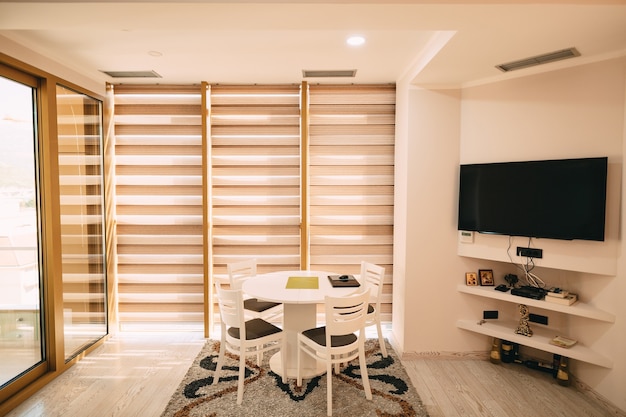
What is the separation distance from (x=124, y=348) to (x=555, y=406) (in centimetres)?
408

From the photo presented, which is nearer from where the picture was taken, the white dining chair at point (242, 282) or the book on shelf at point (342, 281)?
the book on shelf at point (342, 281)

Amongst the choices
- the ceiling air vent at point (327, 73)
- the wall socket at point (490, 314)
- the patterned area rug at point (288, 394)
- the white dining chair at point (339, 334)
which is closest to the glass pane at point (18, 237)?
the patterned area rug at point (288, 394)

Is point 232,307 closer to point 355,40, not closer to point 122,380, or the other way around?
point 122,380

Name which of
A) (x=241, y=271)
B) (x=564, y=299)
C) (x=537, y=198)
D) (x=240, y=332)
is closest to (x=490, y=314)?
(x=564, y=299)

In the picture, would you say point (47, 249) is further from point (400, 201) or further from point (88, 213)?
point (400, 201)

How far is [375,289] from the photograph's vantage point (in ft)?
12.7

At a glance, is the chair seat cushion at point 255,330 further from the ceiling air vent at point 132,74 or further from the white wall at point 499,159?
the ceiling air vent at point 132,74

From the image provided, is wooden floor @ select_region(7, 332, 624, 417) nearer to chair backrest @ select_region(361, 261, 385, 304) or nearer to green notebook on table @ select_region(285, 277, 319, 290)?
chair backrest @ select_region(361, 261, 385, 304)

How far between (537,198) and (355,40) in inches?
79.9

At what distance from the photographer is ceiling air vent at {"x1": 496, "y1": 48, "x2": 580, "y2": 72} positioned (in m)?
2.85

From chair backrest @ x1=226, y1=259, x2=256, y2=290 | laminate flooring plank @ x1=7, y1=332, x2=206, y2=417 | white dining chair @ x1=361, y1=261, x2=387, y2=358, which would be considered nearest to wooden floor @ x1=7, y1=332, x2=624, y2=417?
laminate flooring plank @ x1=7, y1=332, x2=206, y2=417

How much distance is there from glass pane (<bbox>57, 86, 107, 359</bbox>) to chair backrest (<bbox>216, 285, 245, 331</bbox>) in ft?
5.77

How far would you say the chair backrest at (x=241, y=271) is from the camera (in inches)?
151

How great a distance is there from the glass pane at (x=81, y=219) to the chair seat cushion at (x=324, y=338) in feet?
7.95
